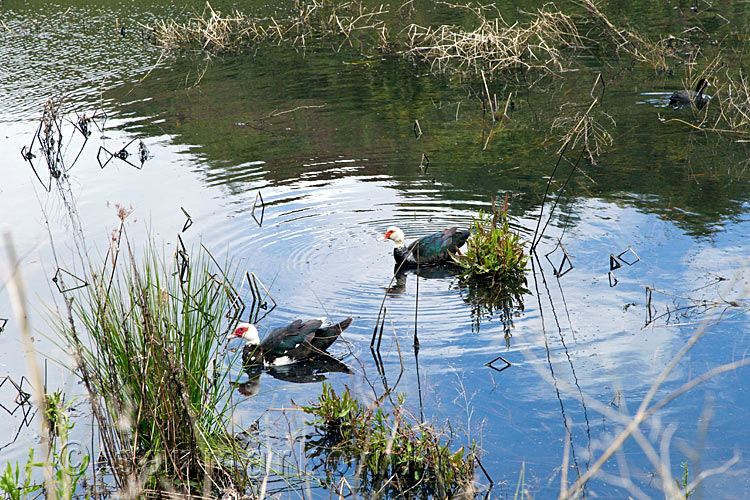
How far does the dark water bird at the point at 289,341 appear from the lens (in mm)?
8125

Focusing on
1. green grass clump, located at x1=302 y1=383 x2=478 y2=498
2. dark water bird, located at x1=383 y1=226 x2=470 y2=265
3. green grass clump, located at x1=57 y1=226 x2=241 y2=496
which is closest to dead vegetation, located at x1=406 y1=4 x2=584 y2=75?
dark water bird, located at x1=383 y1=226 x2=470 y2=265

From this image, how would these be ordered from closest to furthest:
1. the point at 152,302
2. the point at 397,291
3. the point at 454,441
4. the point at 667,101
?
the point at 152,302 → the point at 454,441 → the point at 397,291 → the point at 667,101

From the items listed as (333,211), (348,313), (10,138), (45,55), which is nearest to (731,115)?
(333,211)

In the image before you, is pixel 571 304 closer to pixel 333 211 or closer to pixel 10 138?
pixel 333 211

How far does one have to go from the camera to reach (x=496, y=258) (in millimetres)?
9664

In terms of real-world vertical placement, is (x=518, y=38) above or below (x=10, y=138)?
above

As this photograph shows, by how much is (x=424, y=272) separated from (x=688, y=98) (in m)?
8.93

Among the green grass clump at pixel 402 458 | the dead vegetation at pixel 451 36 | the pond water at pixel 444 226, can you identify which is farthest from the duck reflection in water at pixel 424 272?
the dead vegetation at pixel 451 36

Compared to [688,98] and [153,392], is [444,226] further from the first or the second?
[688,98]

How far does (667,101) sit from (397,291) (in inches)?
397

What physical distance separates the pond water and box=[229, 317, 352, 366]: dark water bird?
A: 22 centimetres

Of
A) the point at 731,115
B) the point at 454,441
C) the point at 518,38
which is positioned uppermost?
the point at 518,38

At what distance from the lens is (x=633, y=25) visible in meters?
23.5

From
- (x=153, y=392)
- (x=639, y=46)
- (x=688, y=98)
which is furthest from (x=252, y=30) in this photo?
(x=153, y=392)
